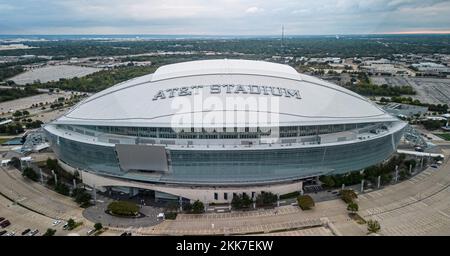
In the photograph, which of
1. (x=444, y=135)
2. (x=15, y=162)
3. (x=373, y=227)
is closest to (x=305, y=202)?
(x=373, y=227)

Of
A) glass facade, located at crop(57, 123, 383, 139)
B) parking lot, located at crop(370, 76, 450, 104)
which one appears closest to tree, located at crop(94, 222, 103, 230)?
glass facade, located at crop(57, 123, 383, 139)

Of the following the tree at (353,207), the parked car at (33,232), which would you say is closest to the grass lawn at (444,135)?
the tree at (353,207)

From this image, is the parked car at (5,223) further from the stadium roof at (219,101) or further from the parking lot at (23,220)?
the stadium roof at (219,101)

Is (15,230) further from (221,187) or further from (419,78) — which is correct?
(419,78)

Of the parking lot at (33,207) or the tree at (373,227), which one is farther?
the parking lot at (33,207)

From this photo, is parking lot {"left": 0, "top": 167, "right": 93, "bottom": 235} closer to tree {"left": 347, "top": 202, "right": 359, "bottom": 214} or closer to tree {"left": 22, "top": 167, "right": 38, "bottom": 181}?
tree {"left": 22, "top": 167, "right": 38, "bottom": 181}

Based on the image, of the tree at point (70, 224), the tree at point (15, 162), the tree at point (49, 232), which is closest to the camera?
the tree at point (49, 232)
